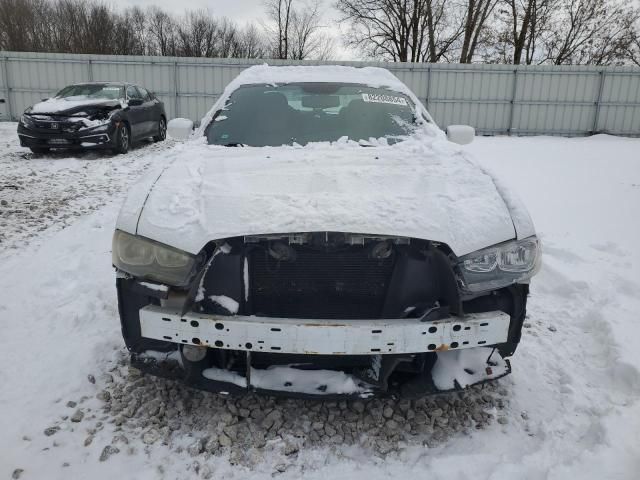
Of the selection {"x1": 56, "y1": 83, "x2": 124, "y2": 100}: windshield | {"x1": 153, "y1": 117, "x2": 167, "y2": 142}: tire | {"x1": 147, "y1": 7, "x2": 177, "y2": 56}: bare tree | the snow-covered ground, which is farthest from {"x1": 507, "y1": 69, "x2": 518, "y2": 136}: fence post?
{"x1": 147, "y1": 7, "x2": 177, "y2": 56}: bare tree

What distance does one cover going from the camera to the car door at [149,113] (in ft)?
37.1

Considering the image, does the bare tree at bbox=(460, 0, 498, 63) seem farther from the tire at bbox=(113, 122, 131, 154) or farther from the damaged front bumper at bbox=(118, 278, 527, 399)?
the damaged front bumper at bbox=(118, 278, 527, 399)

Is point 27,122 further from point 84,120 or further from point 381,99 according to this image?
point 381,99

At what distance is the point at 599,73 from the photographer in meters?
15.9

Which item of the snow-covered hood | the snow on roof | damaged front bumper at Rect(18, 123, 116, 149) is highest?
the snow on roof

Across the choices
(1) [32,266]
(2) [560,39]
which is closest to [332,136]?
(1) [32,266]

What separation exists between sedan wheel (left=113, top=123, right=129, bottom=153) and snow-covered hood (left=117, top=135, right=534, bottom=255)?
7.75m

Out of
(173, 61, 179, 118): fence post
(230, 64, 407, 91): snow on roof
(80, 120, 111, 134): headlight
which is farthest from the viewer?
(173, 61, 179, 118): fence post

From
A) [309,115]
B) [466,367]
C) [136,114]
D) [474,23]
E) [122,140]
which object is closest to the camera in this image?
[466,367]

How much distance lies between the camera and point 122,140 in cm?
983

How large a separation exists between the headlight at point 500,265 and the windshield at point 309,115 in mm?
1322

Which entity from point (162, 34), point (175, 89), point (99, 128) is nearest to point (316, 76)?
point (99, 128)

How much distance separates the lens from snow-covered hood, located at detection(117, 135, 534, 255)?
1.93m

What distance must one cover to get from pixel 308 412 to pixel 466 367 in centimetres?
74
